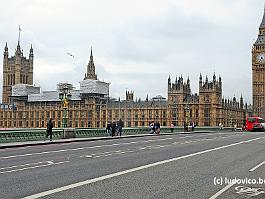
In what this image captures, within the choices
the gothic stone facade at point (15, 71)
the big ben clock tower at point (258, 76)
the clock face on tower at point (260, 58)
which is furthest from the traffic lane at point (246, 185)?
the gothic stone facade at point (15, 71)

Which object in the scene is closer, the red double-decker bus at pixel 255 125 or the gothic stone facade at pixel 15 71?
the red double-decker bus at pixel 255 125

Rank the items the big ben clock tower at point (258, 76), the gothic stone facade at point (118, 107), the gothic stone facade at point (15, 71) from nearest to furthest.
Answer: the gothic stone facade at point (118, 107), the big ben clock tower at point (258, 76), the gothic stone facade at point (15, 71)

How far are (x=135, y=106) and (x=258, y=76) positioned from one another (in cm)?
4193

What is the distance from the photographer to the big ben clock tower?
12912cm

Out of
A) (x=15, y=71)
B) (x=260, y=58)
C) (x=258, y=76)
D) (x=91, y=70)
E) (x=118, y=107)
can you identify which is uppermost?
(x=260, y=58)

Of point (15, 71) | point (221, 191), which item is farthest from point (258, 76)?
point (221, 191)

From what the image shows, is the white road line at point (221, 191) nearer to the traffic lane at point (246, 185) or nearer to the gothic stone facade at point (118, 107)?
the traffic lane at point (246, 185)

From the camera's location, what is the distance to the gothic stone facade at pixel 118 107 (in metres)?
109

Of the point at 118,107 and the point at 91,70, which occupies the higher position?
the point at 91,70

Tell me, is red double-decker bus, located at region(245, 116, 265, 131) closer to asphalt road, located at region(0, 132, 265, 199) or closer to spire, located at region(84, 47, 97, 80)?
asphalt road, located at region(0, 132, 265, 199)

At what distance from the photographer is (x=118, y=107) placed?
11900 centimetres

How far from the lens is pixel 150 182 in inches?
424

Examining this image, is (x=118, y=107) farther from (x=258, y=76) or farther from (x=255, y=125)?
(x=255, y=125)

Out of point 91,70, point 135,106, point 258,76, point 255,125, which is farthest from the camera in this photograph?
point 91,70
